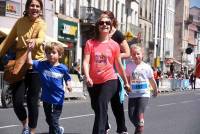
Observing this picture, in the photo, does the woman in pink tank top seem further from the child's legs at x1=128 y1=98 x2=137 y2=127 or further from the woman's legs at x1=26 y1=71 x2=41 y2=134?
the child's legs at x1=128 y1=98 x2=137 y2=127

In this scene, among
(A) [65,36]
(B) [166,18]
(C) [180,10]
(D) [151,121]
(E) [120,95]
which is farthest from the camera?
(C) [180,10]

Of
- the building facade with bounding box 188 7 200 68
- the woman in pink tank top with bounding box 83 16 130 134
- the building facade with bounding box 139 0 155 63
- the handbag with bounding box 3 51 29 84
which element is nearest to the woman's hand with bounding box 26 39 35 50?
the handbag with bounding box 3 51 29 84

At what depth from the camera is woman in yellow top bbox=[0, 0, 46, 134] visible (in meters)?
8.02

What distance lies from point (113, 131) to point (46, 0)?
24386mm

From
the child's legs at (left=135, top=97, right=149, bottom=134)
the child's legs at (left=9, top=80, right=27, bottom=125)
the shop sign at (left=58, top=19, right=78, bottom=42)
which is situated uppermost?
the shop sign at (left=58, top=19, right=78, bottom=42)

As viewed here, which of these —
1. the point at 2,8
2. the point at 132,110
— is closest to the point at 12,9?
the point at 2,8

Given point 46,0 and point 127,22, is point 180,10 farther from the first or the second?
point 46,0

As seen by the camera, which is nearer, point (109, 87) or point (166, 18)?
point (109, 87)

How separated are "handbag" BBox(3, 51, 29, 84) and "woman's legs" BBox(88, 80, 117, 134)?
974 mm

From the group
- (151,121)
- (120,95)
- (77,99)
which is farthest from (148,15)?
(120,95)

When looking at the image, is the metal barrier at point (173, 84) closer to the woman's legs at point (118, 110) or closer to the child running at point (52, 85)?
the woman's legs at point (118, 110)

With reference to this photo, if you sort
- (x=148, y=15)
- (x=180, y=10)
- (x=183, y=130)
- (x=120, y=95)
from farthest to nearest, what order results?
(x=180, y=10) → (x=148, y=15) → (x=183, y=130) → (x=120, y=95)

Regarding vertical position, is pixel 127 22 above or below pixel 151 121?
above

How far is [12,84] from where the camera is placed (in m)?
8.08
